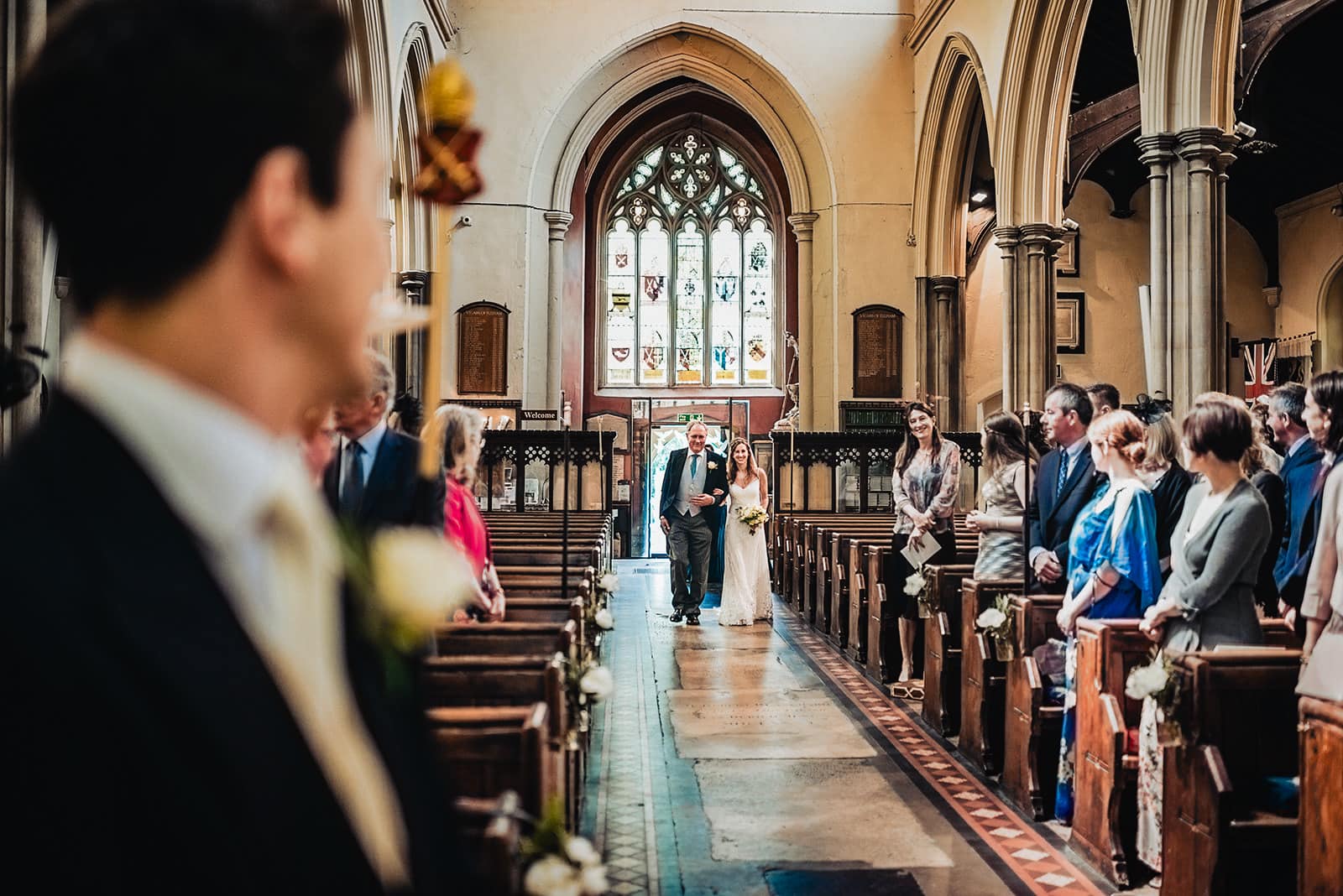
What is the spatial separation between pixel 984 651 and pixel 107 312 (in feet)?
14.2

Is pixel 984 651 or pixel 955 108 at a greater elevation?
pixel 955 108

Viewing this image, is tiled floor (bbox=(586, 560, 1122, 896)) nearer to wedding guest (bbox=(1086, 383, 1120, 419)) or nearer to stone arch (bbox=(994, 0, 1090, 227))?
wedding guest (bbox=(1086, 383, 1120, 419))

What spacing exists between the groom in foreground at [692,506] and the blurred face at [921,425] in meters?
2.48

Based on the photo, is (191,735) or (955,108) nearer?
(191,735)

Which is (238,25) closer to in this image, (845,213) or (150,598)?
(150,598)

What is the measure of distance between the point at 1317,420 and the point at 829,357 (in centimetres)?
1122

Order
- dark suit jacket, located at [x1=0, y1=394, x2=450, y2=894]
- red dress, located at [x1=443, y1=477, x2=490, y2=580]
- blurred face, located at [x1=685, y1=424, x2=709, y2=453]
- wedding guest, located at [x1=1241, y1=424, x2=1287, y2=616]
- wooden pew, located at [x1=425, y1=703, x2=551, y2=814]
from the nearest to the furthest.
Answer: dark suit jacket, located at [x1=0, y1=394, x2=450, y2=894], wooden pew, located at [x1=425, y1=703, x2=551, y2=814], red dress, located at [x1=443, y1=477, x2=490, y2=580], wedding guest, located at [x1=1241, y1=424, x2=1287, y2=616], blurred face, located at [x1=685, y1=424, x2=709, y2=453]

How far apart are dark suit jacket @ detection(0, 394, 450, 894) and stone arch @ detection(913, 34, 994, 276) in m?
14.0

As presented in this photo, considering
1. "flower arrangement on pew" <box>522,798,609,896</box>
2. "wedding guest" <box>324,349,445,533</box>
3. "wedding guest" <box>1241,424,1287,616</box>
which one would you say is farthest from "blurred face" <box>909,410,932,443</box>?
"flower arrangement on pew" <box>522,798,609,896</box>

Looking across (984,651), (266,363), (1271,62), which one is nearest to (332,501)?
(266,363)

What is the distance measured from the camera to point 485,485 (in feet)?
38.8

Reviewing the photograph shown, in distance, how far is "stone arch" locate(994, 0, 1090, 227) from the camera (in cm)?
1124

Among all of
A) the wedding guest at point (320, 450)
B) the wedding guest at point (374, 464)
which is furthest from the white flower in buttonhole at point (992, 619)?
the wedding guest at point (320, 450)

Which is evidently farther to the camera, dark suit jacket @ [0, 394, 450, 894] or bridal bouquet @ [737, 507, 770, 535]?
bridal bouquet @ [737, 507, 770, 535]
